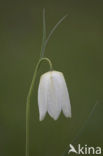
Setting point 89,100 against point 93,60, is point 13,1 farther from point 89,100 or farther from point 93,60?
point 89,100

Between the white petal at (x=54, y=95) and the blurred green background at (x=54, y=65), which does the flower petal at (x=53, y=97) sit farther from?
the blurred green background at (x=54, y=65)

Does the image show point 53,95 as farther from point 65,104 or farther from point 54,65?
point 54,65

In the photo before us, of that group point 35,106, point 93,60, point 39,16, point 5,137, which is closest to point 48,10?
point 39,16

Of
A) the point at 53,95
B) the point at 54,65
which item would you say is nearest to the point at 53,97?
the point at 53,95

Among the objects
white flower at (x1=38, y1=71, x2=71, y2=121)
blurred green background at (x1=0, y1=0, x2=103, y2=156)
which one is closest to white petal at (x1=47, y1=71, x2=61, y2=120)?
white flower at (x1=38, y1=71, x2=71, y2=121)

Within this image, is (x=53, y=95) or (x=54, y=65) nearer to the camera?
(x=53, y=95)

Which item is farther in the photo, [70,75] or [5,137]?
[70,75]

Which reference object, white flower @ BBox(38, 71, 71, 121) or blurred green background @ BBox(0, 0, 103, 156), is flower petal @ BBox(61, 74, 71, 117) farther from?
blurred green background @ BBox(0, 0, 103, 156)
